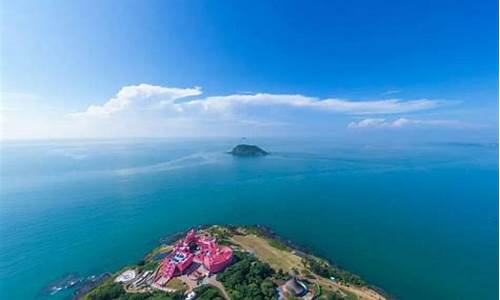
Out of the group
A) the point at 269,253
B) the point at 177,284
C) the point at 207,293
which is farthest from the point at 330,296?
the point at 177,284

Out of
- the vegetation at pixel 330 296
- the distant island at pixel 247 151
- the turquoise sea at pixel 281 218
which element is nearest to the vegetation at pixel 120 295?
the turquoise sea at pixel 281 218

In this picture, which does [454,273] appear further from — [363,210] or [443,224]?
[363,210]

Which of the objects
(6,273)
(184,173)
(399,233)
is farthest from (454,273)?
(184,173)

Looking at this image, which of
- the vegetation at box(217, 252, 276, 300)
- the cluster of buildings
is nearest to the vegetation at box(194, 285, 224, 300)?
the vegetation at box(217, 252, 276, 300)

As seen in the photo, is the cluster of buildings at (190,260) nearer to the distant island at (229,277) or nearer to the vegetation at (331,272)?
the distant island at (229,277)

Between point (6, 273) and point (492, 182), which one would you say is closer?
point (6, 273)

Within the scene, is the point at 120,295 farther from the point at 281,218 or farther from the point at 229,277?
the point at 281,218
